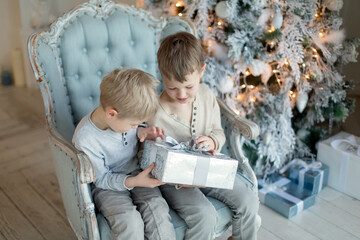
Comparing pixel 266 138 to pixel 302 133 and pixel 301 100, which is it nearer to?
pixel 301 100

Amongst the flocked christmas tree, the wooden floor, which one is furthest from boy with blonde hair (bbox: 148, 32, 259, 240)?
the wooden floor

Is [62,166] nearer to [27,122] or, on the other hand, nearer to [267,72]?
[267,72]

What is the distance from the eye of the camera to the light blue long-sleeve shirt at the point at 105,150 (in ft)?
4.64

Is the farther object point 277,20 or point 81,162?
point 277,20

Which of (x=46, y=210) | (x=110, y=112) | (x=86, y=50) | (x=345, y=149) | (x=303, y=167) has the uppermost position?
(x=86, y=50)

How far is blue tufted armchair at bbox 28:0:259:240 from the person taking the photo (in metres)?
1.58

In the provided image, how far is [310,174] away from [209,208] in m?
1.06

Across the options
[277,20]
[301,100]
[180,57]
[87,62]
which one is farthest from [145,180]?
[301,100]

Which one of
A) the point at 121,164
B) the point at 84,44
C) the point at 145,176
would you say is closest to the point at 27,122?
the point at 84,44

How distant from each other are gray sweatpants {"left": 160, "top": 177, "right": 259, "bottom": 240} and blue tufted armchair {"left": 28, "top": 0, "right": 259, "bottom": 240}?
1.5 inches

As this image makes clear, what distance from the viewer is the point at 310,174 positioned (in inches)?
89.4

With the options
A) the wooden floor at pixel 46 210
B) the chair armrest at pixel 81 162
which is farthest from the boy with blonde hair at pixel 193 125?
the wooden floor at pixel 46 210

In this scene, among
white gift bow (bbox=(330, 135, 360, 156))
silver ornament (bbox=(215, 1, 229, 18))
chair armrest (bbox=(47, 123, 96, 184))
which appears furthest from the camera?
white gift bow (bbox=(330, 135, 360, 156))

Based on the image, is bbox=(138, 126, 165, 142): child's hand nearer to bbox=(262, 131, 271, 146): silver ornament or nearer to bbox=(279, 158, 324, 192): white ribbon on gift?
bbox=(262, 131, 271, 146): silver ornament
